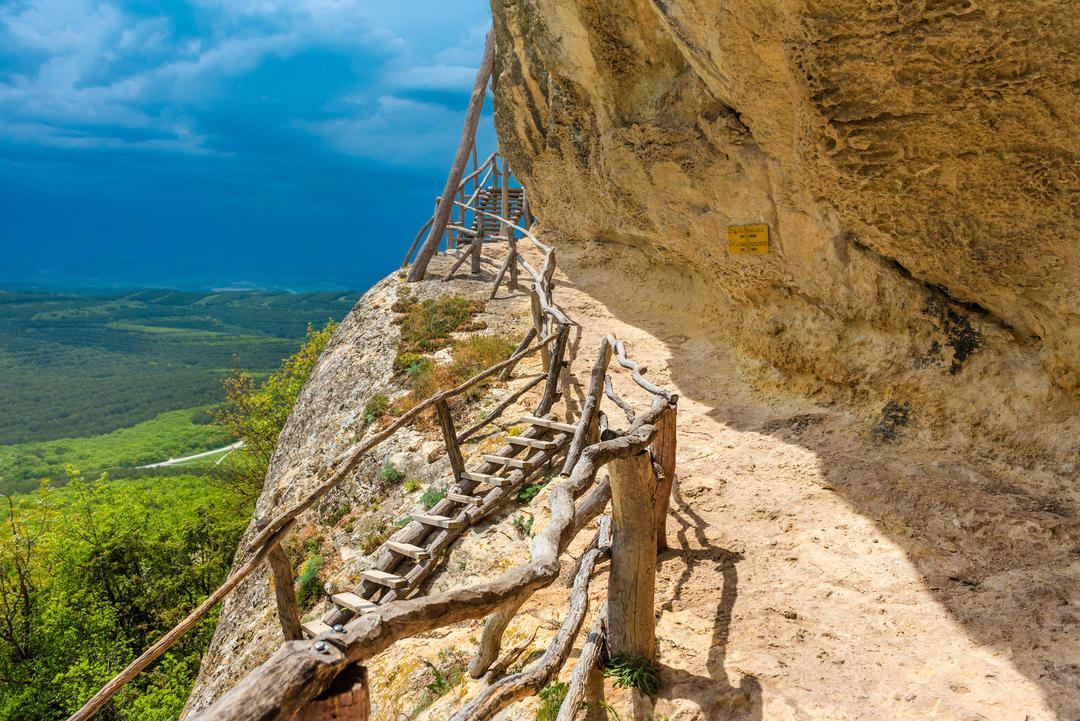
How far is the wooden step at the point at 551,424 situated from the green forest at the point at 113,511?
7894 millimetres

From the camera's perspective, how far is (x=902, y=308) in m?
6.23

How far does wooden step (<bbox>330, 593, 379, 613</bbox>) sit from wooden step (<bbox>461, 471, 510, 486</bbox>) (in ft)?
5.51

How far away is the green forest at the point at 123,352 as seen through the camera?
34000 millimetres

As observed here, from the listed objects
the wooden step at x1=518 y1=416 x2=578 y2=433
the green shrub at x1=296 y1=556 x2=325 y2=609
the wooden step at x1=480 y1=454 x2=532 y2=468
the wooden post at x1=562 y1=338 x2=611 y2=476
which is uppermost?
the wooden post at x1=562 y1=338 x2=611 y2=476

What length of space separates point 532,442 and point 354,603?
99.3 inches

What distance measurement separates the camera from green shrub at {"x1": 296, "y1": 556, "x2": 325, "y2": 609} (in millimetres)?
6996

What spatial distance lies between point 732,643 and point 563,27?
28.2 feet

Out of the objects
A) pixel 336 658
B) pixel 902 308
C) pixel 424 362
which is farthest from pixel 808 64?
pixel 424 362

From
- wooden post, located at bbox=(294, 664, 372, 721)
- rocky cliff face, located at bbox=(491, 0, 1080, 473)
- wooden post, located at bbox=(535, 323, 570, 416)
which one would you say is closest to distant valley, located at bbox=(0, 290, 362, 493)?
wooden post, located at bbox=(535, 323, 570, 416)

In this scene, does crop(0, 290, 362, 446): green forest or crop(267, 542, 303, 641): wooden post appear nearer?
crop(267, 542, 303, 641): wooden post

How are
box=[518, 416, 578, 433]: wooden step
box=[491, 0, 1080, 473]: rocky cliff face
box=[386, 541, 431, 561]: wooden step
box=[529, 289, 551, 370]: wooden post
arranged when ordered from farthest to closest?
1. box=[529, 289, 551, 370]: wooden post
2. box=[518, 416, 578, 433]: wooden step
3. box=[386, 541, 431, 561]: wooden step
4. box=[491, 0, 1080, 473]: rocky cliff face

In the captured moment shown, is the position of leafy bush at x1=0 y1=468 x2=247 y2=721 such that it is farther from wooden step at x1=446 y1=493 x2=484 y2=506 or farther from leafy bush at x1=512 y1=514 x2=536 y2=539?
leafy bush at x1=512 y1=514 x2=536 y2=539

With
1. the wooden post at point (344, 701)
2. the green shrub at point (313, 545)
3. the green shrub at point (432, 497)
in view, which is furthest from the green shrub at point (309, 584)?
the wooden post at point (344, 701)

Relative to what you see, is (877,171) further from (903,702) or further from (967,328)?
(903,702)
